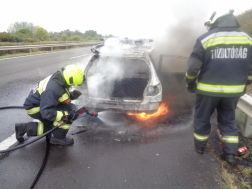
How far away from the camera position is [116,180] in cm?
226

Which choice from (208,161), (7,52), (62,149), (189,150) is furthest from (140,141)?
(7,52)

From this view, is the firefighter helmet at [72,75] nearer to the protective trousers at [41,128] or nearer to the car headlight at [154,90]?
the protective trousers at [41,128]

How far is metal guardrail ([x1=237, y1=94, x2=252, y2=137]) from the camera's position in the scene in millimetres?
2877

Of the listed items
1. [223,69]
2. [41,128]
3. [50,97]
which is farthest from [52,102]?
[223,69]

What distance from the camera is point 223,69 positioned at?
2.39m

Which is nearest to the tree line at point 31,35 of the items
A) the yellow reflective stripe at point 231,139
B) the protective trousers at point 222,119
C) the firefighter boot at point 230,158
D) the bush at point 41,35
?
the bush at point 41,35

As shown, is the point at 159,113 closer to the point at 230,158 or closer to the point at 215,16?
the point at 230,158

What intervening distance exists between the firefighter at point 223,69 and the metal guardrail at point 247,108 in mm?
448

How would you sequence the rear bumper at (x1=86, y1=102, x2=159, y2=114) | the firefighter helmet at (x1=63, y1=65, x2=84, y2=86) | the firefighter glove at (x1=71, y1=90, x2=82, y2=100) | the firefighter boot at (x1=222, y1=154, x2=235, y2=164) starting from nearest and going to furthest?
1. the firefighter boot at (x1=222, y1=154, x2=235, y2=164)
2. the firefighter helmet at (x1=63, y1=65, x2=84, y2=86)
3. the firefighter glove at (x1=71, y1=90, x2=82, y2=100)
4. the rear bumper at (x1=86, y1=102, x2=159, y2=114)

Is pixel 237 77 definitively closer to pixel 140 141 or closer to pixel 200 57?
pixel 200 57

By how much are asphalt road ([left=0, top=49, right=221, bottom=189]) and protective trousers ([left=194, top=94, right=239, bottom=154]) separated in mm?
326

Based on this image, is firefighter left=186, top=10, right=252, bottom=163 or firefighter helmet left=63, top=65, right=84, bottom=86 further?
firefighter helmet left=63, top=65, right=84, bottom=86

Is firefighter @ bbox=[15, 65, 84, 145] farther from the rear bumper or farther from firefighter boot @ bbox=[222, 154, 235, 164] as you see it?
firefighter boot @ bbox=[222, 154, 235, 164]

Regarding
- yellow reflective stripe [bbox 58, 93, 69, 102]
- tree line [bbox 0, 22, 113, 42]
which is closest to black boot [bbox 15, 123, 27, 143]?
yellow reflective stripe [bbox 58, 93, 69, 102]
